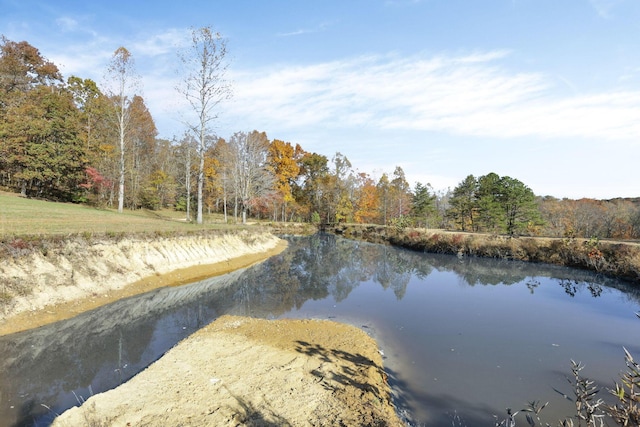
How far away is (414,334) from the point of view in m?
10.1

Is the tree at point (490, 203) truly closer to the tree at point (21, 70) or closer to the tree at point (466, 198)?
the tree at point (466, 198)

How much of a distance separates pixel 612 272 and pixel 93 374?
91.0 ft

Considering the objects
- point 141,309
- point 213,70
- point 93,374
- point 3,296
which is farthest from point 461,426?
point 213,70

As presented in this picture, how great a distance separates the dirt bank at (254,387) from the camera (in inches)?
200

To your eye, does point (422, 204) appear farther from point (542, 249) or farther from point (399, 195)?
point (542, 249)

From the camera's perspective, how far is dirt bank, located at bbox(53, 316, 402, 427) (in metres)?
5.09

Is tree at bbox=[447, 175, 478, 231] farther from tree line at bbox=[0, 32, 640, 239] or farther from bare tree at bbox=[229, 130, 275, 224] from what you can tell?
bare tree at bbox=[229, 130, 275, 224]

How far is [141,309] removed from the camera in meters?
11.5

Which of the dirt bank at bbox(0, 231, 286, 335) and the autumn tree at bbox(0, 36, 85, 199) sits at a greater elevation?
the autumn tree at bbox(0, 36, 85, 199)

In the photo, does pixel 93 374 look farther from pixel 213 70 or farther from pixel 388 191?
pixel 388 191

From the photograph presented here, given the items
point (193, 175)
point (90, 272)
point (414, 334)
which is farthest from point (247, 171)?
point (414, 334)

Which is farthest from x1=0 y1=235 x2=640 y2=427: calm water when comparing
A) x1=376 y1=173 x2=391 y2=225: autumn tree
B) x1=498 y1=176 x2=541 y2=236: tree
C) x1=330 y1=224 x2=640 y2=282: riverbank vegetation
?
x1=376 y1=173 x2=391 y2=225: autumn tree

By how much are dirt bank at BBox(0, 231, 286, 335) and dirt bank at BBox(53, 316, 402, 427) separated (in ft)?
16.8

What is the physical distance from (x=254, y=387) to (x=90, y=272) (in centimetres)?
975
